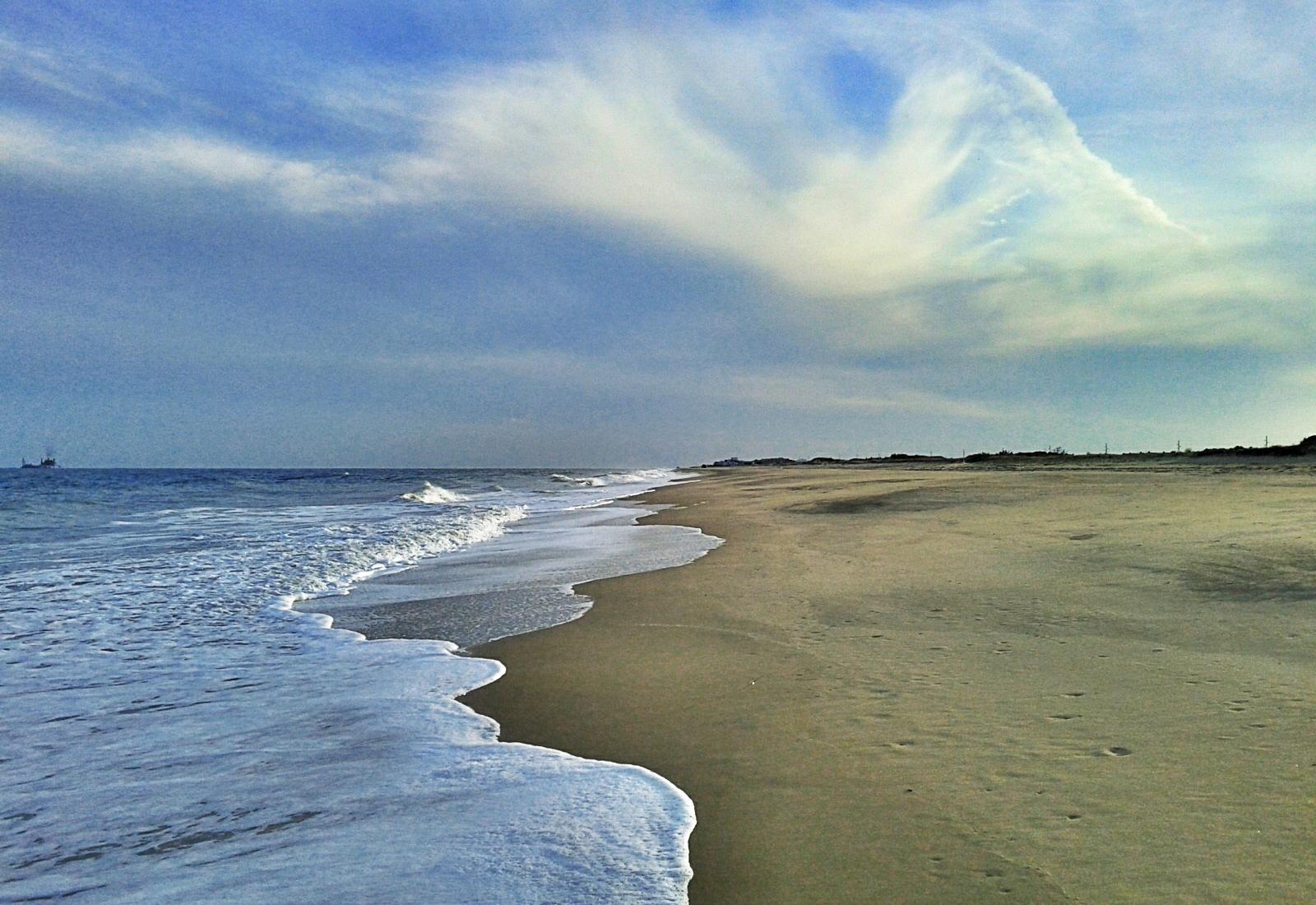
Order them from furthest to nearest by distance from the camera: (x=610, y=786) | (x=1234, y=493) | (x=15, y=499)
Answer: (x=15, y=499) → (x=1234, y=493) → (x=610, y=786)

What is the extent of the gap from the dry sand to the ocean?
440mm

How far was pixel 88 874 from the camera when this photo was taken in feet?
11.2

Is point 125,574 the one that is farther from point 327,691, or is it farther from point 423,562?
point 327,691

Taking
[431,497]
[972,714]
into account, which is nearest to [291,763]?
[972,714]

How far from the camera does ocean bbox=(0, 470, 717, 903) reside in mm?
3297

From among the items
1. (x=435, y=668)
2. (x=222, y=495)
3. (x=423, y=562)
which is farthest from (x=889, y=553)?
(x=222, y=495)

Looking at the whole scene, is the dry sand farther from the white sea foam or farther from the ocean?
the white sea foam

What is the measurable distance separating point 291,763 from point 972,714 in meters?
4.26

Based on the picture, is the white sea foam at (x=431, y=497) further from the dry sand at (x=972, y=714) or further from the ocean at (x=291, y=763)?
the dry sand at (x=972, y=714)

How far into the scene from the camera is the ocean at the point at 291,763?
3297 mm

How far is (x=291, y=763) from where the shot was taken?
4625 mm

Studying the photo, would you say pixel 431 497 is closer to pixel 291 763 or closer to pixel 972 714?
pixel 291 763

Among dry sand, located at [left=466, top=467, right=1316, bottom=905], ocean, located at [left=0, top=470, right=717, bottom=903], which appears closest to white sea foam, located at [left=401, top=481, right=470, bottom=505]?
ocean, located at [left=0, top=470, right=717, bottom=903]

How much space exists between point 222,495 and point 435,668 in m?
44.3
